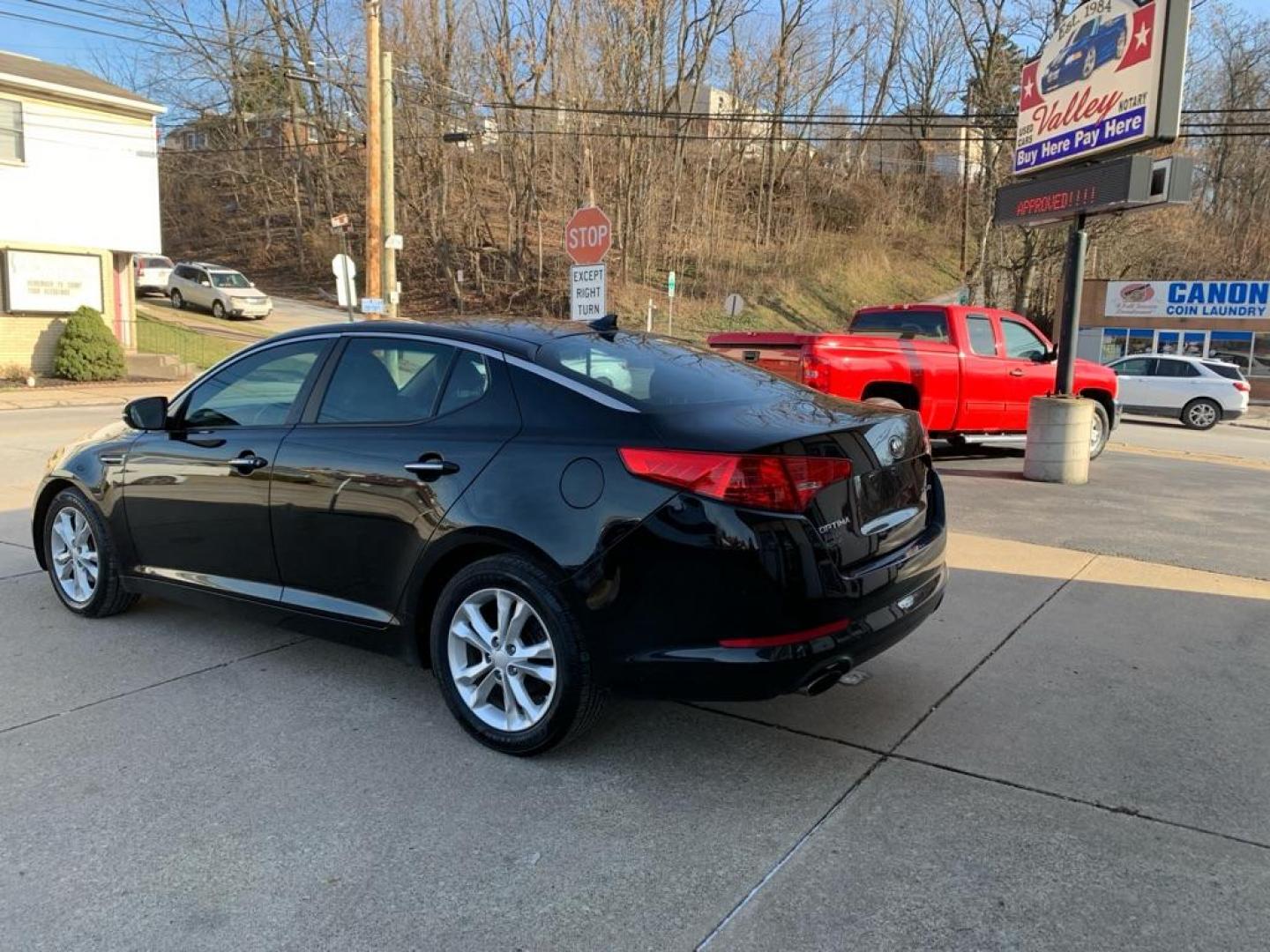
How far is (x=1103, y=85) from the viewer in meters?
9.49

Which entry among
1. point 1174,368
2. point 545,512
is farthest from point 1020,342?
point 1174,368

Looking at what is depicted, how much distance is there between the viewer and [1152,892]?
2754 millimetres

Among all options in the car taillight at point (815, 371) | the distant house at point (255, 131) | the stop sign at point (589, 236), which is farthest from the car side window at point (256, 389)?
the distant house at point (255, 131)

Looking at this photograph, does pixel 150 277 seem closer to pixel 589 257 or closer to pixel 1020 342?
pixel 589 257

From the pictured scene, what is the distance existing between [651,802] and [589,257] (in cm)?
763

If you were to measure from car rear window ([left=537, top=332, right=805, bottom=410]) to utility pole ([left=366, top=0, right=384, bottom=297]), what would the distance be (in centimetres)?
1608

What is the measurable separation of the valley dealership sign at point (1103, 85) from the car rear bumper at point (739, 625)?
7.88 m

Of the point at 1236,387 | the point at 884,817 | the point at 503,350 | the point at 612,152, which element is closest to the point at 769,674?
the point at 884,817

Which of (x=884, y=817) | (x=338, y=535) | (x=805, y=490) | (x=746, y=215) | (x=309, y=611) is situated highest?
(x=746, y=215)

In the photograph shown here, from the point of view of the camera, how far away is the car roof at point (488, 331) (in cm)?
387

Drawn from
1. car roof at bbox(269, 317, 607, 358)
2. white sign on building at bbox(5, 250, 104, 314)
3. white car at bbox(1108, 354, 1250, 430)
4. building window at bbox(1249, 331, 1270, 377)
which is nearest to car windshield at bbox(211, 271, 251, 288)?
white sign on building at bbox(5, 250, 104, 314)

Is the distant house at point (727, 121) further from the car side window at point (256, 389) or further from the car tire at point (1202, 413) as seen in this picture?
the car side window at point (256, 389)

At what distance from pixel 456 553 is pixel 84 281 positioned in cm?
2237

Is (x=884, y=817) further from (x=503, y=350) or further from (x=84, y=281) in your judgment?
(x=84, y=281)
